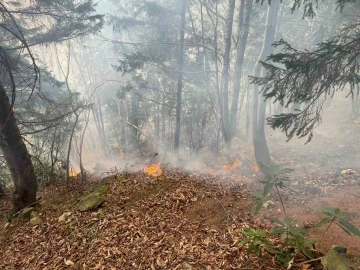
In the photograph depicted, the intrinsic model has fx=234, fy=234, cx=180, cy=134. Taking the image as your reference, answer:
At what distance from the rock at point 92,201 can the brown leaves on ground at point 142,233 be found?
0.12 metres

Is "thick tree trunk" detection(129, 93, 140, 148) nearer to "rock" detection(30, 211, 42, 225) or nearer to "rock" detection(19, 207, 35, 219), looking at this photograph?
"rock" detection(19, 207, 35, 219)

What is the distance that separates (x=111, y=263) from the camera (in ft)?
10.5

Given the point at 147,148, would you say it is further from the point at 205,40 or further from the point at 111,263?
the point at 111,263

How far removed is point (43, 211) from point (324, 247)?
5.04 meters

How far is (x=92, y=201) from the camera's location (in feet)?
15.1

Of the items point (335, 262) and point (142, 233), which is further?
point (142, 233)

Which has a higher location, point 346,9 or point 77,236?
point 346,9

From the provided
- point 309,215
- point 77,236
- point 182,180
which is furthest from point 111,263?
point 309,215

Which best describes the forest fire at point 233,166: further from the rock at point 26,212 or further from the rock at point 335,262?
the rock at point 335,262

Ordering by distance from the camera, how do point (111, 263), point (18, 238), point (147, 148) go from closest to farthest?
1. point (111, 263)
2. point (18, 238)
3. point (147, 148)

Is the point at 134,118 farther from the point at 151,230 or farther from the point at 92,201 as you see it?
the point at 151,230

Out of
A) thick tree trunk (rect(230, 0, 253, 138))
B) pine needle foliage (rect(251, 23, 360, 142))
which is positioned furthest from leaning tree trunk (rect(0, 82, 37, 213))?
thick tree trunk (rect(230, 0, 253, 138))

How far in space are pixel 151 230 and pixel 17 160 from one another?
11.1ft

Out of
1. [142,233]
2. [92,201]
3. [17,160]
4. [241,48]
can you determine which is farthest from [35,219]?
[241,48]
